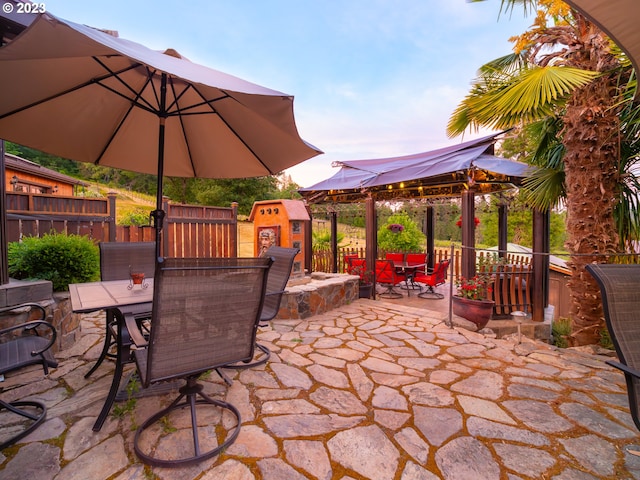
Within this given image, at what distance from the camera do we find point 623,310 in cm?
138

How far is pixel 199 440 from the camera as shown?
1561 millimetres

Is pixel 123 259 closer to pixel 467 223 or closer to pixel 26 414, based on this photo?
pixel 26 414

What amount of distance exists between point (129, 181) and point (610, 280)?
3541 centimetres

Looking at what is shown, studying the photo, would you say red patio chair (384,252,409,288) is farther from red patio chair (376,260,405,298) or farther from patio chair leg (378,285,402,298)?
patio chair leg (378,285,402,298)

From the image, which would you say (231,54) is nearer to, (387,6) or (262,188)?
(387,6)

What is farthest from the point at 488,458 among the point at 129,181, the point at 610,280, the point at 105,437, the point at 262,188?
the point at 129,181

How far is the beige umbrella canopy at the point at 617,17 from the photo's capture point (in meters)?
1.18

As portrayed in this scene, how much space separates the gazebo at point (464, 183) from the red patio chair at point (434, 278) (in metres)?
1.01

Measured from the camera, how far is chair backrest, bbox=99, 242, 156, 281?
2621 millimetres

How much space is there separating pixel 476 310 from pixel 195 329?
373 cm

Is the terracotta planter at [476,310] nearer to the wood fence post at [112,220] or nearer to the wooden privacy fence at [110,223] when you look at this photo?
the wooden privacy fence at [110,223]

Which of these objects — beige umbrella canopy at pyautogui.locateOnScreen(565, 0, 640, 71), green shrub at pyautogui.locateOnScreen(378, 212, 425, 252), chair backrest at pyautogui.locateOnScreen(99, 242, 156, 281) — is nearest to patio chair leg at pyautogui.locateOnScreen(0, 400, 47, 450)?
chair backrest at pyautogui.locateOnScreen(99, 242, 156, 281)

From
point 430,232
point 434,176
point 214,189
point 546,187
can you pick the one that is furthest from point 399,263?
point 214,189

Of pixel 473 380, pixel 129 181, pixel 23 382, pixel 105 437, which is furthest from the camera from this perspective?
pixel 129 181
